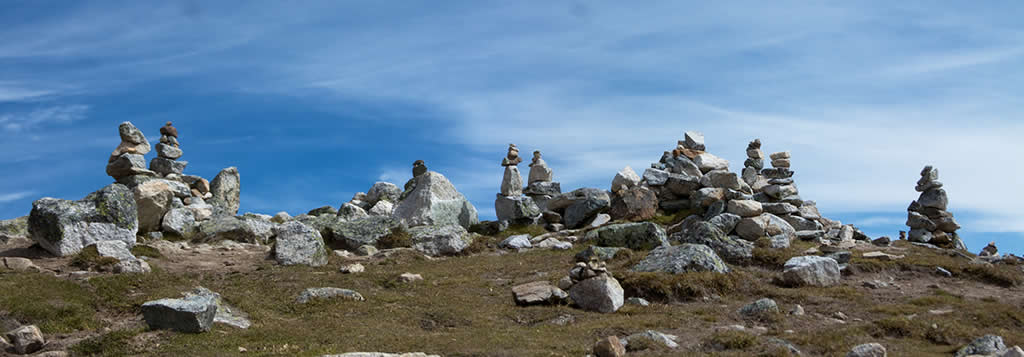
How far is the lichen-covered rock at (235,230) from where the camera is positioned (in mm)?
37000

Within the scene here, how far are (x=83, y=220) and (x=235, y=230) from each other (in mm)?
6758

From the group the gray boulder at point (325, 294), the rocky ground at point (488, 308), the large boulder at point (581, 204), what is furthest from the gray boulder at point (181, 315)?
the large boulder at point (581, 204)

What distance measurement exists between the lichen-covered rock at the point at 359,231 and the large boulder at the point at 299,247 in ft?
13.1

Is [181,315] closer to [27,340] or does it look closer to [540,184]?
[27,340]

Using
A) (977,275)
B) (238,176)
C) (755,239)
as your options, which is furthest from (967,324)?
(238,176)

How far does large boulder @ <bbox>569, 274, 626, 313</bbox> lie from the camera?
2408 cm

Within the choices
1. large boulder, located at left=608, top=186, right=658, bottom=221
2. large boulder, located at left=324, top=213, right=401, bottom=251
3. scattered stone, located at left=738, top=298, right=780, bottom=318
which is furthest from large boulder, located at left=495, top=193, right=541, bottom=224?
scattered stone, located at left=738, top=298, right=780, bottom=318

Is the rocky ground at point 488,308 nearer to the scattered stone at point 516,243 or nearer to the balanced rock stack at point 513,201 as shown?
the scattered stone at point 516,243

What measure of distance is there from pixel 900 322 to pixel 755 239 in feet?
65.8

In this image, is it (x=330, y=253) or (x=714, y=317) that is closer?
(x=714, y=317)

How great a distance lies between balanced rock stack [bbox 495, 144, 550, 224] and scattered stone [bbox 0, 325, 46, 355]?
30.6 metres

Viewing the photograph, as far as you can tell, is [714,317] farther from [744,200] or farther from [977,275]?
[744,200]

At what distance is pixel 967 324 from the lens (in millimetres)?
22422

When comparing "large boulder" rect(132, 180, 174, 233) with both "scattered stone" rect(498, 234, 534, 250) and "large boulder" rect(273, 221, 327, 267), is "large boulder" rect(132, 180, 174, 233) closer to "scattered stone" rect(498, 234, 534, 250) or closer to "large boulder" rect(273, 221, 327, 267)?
"large boulder" rect(273, 221, 327, 267)
